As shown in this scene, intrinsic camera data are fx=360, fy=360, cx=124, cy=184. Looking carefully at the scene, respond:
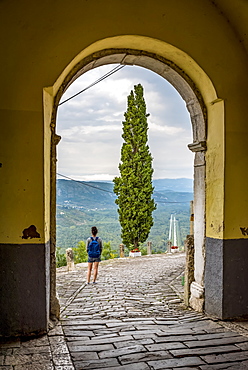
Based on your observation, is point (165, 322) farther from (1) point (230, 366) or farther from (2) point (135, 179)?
(2) point (135, 179)

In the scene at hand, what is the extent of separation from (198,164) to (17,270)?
2854mm

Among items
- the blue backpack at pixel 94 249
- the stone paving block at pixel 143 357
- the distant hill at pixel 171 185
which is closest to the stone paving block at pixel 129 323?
the stone paving block at pixel 143 357

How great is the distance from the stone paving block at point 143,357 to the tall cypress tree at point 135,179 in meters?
15.9

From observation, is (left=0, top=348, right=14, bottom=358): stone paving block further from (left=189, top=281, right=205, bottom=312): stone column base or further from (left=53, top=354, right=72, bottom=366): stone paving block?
(left=189, top=281, right=205, bottom=312): stone column base

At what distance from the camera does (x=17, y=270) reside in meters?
3.91

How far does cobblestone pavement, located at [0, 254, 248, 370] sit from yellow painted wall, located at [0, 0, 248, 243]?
111 cm

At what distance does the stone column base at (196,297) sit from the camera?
499cm

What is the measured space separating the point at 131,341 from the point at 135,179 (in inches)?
641

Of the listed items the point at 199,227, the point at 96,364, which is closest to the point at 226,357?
the point at 96,364

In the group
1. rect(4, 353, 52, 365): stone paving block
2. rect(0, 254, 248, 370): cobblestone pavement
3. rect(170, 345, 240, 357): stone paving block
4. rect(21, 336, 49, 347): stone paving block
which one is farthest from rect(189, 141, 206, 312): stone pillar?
rect(4, 353, 52, 365): stone paving block

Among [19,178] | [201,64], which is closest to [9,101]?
[19,178]

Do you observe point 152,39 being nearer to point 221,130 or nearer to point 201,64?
point 201,64

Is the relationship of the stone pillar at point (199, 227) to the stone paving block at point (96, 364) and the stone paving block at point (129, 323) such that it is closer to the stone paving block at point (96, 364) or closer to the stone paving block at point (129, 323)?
the stone paving block at point (129, 323)

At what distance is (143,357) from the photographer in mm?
3426
